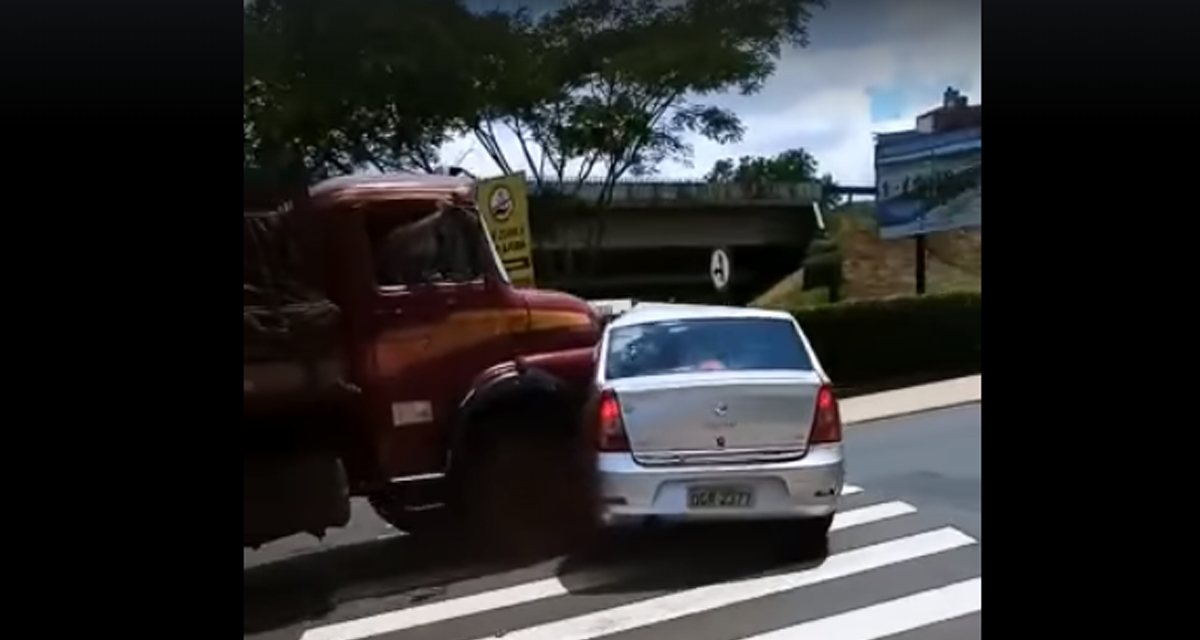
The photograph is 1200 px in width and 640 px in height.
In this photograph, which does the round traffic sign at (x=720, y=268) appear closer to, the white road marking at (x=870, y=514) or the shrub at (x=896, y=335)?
the shrub at (x=896, y=335)

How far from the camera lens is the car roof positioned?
2912 millimetres

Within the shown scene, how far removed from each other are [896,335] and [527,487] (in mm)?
945

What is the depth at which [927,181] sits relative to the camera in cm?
299

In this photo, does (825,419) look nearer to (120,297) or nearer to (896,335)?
→ (896,335)

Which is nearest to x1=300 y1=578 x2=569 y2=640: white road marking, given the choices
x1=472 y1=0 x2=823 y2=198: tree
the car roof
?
the car roof

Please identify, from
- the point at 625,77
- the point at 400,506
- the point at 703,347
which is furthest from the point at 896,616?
the point at 625,77

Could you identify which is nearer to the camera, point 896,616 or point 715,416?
point 715,416

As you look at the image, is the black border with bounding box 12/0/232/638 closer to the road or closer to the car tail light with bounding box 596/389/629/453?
the road

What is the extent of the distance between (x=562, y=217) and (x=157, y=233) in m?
0.93

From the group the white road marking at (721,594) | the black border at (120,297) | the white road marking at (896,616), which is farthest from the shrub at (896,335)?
the black border at (120,297)

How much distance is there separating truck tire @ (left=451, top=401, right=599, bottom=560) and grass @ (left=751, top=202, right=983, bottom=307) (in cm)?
57

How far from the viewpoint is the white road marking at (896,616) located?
2965 millimetres
